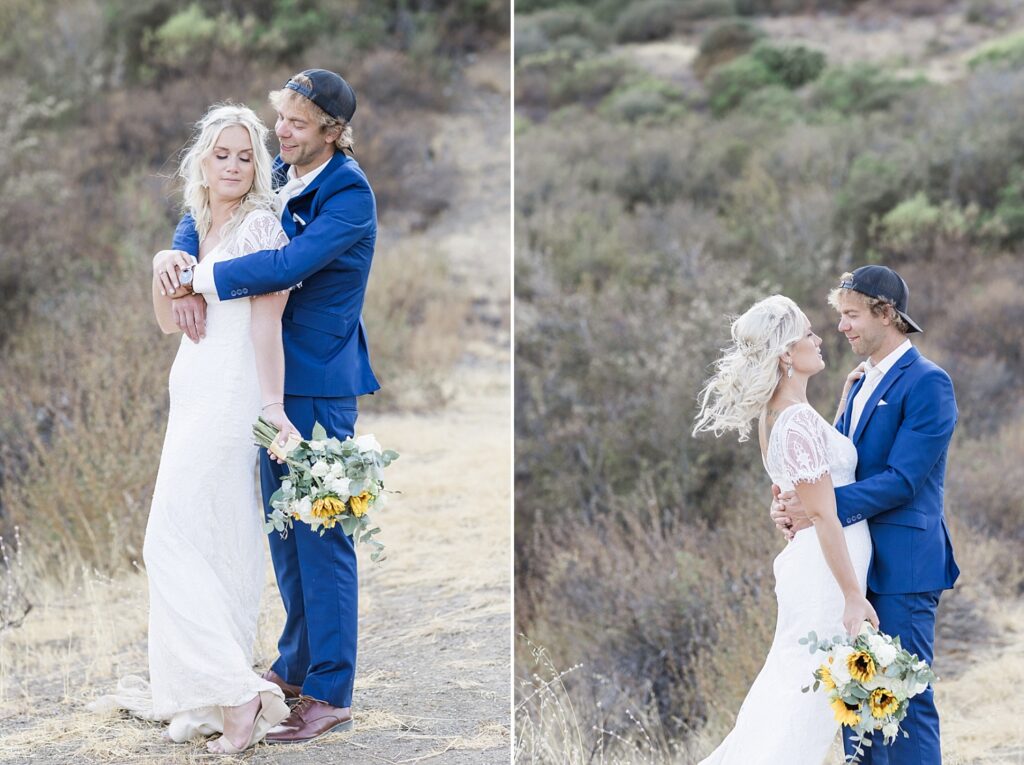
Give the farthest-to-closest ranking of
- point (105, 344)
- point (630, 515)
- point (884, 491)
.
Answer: point (630, 515), point (105, 344), point (884, 491)

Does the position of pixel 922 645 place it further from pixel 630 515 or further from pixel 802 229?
pixel 802 229

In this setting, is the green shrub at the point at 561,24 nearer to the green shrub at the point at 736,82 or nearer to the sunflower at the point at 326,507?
the green shrub at the point at 736,82

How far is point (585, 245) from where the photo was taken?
13773 millimetres

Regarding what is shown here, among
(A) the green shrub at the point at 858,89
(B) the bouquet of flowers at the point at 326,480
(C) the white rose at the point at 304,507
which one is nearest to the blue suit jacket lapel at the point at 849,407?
(B) the bouquet of flowers at the point at 326,480

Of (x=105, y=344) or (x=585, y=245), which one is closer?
(x=105, y=344)

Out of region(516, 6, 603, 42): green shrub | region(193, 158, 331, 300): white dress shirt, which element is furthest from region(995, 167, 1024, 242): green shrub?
region(193, 158, 331, 300): white dress shirt

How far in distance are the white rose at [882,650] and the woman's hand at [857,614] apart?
4.7 inches

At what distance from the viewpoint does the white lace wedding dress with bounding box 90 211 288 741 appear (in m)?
4.35

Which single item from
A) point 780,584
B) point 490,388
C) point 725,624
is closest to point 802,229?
point 490,388

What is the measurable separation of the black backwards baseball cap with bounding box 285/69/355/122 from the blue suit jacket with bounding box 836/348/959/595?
1951 millimetres

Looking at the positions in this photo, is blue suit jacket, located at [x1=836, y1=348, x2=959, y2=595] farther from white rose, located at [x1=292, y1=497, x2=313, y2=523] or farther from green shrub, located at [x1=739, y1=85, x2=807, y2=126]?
green shrub, located at [x1=739, y1=85, x2=807, y2=126]

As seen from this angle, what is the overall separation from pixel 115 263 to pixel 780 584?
10046 millimetres

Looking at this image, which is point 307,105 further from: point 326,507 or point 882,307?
point 882,307

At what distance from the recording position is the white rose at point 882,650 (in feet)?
11.8
